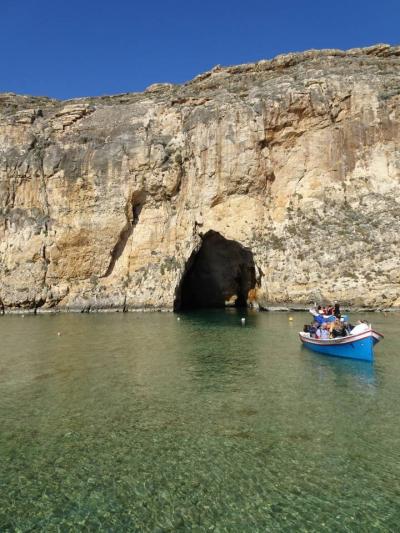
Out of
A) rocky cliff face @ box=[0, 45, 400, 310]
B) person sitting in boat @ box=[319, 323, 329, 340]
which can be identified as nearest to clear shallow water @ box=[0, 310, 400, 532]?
person sitting in boat @ box=[319, 323, 329, 340]

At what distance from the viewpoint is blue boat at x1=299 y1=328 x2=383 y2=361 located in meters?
15.4

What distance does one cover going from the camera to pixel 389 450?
7.93 meters


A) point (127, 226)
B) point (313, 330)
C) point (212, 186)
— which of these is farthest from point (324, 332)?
point (127, 226)

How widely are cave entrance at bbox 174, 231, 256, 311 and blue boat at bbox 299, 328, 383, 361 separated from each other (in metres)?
29.3

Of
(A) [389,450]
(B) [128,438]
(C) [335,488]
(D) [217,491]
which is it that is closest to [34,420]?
(B) [128,438]

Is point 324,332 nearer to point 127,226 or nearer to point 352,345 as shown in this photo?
point 352,345

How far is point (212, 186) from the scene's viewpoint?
40.2 metres

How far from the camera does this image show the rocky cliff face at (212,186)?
1447 inches

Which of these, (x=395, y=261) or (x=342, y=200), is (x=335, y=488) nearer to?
(x=395, y=261)

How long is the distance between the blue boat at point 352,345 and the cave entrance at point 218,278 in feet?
96.1

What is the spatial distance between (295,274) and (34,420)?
29360mm

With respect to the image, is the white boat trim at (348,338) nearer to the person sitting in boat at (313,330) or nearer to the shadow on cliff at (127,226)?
the person sitting in boat at (313,330)

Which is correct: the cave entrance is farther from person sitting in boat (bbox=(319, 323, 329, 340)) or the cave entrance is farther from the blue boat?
the blue boat

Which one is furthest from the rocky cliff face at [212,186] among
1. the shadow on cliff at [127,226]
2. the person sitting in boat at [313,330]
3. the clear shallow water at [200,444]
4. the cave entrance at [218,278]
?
the clear shallow water at [200,444]
